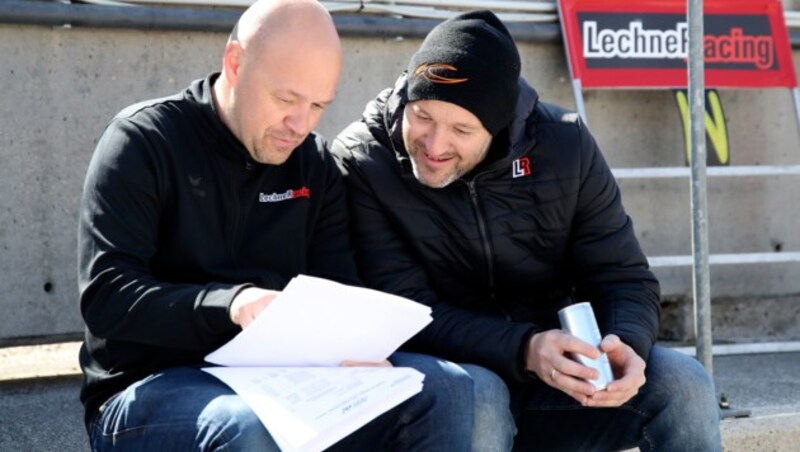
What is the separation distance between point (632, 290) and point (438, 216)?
0.53 m

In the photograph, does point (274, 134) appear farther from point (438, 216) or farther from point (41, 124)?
point (41, 124)

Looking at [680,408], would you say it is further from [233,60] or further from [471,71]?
[233,60]

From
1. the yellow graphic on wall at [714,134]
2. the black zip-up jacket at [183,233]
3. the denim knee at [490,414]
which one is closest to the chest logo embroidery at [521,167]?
the black zip-up jacket at [183,233]

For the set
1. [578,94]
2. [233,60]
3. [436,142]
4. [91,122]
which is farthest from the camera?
[578,94]

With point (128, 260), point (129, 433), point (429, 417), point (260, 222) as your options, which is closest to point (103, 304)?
point (128, 260)

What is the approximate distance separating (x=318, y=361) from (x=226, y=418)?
0.98 ft

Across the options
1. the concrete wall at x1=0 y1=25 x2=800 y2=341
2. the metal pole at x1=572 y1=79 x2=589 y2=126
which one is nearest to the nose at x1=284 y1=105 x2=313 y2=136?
the concrete wall at x1=0 y1=25 x2=800 y2=341

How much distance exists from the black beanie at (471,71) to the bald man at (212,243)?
0.31 meters

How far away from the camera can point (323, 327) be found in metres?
2.72

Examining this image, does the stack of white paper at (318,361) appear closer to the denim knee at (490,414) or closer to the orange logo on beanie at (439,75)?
the denim knee at (490,414)

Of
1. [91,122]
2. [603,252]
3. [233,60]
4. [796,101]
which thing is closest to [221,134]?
[233,60]

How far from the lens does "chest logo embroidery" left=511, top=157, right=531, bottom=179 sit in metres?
3.32

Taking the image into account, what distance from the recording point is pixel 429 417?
2.78 metres

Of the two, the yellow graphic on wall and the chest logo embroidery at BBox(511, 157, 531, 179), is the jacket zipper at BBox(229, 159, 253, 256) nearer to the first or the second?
the chest logo embroidery at BBox(511, 157, 531, 179)
